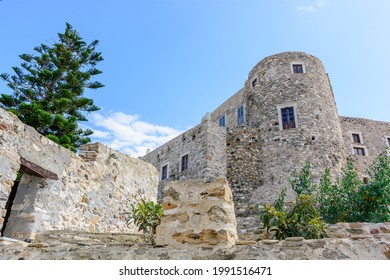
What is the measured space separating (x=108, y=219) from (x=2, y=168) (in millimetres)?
2917

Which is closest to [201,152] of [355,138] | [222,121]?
[222,121]

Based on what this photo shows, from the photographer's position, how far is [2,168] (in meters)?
4.80

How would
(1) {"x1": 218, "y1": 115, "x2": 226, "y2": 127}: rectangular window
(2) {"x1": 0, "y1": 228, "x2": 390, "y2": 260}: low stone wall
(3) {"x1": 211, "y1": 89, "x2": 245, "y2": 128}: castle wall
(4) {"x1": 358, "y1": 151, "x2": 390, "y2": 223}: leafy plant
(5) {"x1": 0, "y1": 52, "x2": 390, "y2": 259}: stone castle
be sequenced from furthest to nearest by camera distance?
1. (1) {"x1": 218, "y1": 115, "x2": 226, "y2": 127}: rectangular window
2. (3) {"x1": 211, "y1": 89, "x2": 245, "y2": 128}: castle wall
3. (4) {"x1": 358, "y1": 151, "x2": 390, "y2": 223}: leafy plant
4. (5) {"x1": 0, "y1": 52, "x2": 390, "y2": 259}: stone castle
5. (2) {"x1": 0, "y1": 228, "x2": 390, "y2": 260}: low stone wall

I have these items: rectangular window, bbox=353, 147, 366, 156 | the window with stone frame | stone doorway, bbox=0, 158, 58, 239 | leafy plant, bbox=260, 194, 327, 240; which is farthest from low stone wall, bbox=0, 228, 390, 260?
rectangular window, bbox=353, 147, 366, 156

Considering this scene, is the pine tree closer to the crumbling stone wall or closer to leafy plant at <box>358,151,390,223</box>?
the crumbling stone wall

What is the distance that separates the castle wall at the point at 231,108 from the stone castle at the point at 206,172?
15 cm

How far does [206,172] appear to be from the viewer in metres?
14.2

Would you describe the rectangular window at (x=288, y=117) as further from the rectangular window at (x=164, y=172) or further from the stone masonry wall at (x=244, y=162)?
the rectangular window at (x=164, y=172)

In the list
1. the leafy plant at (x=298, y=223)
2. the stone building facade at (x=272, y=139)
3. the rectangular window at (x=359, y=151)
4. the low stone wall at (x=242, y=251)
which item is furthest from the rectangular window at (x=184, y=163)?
the low stone wall at (x=242, y=251)

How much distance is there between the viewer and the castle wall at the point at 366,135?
20.1 m

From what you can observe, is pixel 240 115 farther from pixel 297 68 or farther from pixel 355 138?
pixel 355 138

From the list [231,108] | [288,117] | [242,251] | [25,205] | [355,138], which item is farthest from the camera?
[231,108]

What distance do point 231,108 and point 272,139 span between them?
747 centimetres

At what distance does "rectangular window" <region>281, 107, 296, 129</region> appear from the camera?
1520 cm
